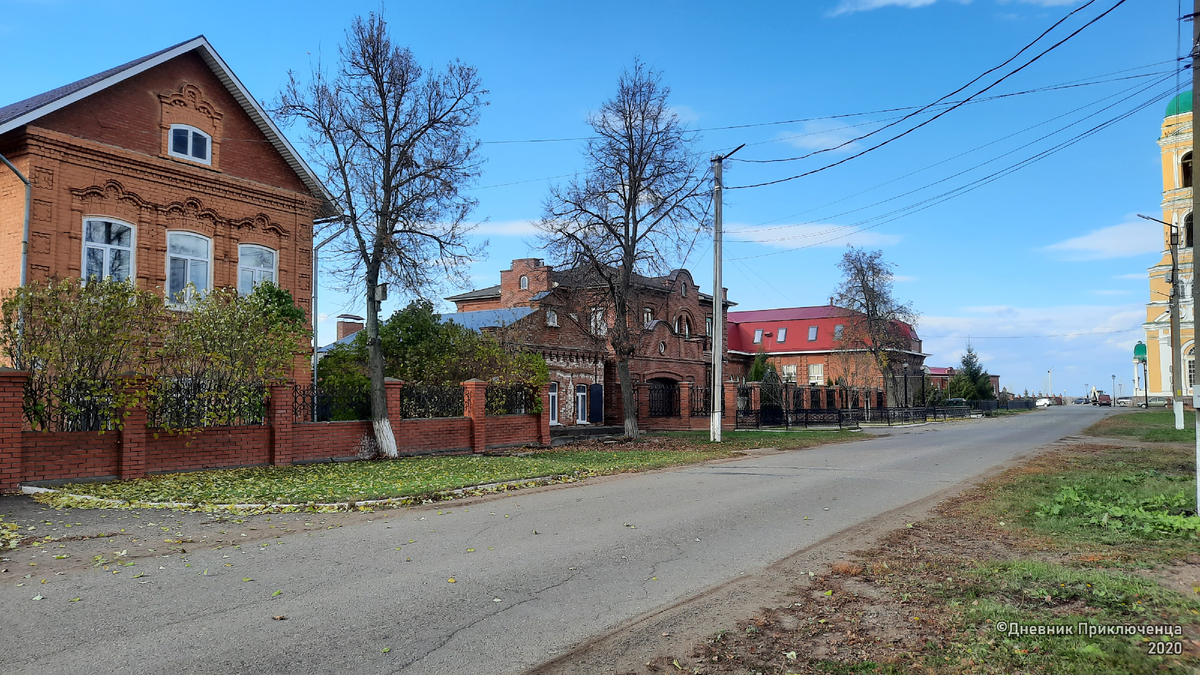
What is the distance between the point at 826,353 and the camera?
70.4 m

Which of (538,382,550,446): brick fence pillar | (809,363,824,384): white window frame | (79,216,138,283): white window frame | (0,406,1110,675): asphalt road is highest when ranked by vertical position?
(79,216,138,283): white window frame

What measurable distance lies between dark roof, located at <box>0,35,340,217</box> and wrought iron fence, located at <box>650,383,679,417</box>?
16744 mm

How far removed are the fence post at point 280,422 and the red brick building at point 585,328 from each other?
12167 millimetres

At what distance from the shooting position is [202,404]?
1500cm

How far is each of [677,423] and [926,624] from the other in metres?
29.8

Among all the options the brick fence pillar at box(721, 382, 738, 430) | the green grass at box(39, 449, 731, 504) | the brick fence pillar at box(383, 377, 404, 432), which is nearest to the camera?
the green grass at box(39, 449, 731, 504)

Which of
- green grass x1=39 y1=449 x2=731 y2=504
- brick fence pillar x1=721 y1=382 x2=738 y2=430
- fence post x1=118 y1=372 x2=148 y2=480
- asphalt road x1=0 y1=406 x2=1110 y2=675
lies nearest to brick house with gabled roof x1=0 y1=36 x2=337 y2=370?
fence post x1=118 y1=372 x2=148 y2=480

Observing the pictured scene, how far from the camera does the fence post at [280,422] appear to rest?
1592cm

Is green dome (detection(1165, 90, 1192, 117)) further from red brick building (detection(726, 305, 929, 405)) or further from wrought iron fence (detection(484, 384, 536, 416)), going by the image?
wrought iron fence (detection(484, 384, 536, 416))

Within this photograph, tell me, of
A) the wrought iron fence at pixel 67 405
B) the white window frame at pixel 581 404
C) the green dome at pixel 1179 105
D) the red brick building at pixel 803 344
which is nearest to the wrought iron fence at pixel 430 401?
the wrought iron fence at pixel 67 405

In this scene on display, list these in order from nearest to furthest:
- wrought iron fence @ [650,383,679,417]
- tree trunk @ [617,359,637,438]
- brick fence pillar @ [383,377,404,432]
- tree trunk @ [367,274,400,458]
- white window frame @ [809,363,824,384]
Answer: tree trunk @ [367,274,400,458], brick fence pillar @ [383,377,404,432], tree trunk @ [617,359,637,438], wrought iron fence @ [650,383,679,417], white window frame @ [809,363,824,384]

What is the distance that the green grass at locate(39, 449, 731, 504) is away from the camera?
1171 cm

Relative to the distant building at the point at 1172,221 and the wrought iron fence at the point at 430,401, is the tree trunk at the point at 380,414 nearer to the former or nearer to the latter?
the wrought iron fence at the point at 430,401

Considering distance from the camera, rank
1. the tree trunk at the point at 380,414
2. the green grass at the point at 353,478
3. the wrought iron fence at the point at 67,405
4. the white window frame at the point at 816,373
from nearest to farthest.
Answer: the green grass at the point at 353,478 → the wrought iron fence at the point at 67,405 → the tree trunk at the point at 380,414 → the white window frame at the point at 816,373
